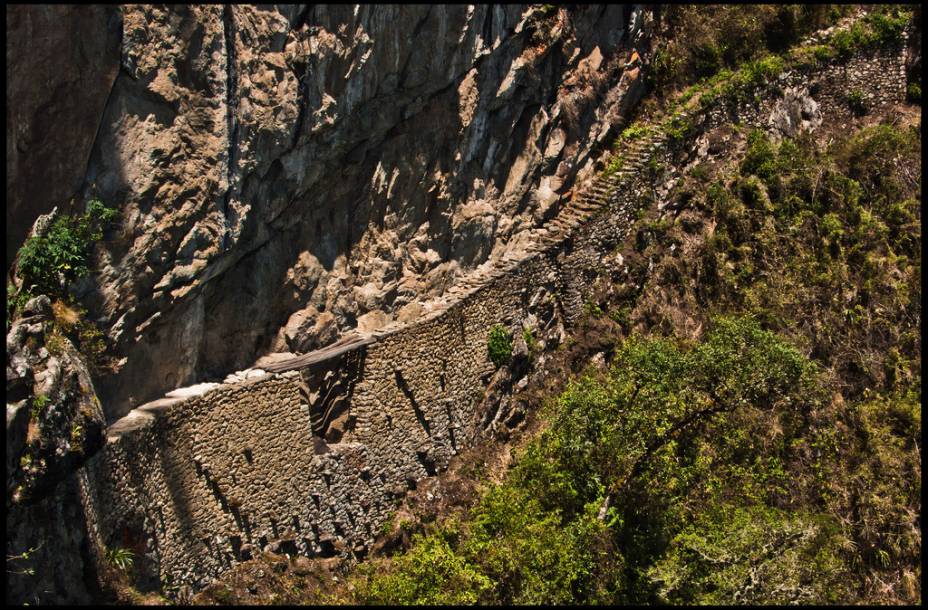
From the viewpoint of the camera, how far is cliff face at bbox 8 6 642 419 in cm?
1393

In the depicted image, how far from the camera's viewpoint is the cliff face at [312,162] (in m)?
13.9

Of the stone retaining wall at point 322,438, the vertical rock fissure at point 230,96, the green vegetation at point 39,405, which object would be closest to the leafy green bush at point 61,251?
the green vegetation at point 39,405

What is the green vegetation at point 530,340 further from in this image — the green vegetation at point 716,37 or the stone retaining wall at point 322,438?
the green vegetation at point 716,37

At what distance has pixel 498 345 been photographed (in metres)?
19.0

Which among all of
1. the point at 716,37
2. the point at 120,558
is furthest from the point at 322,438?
the point at 716,37

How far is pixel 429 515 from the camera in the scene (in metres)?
17.8

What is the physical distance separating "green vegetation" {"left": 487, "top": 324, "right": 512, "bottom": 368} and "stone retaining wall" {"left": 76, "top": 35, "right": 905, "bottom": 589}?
18cm

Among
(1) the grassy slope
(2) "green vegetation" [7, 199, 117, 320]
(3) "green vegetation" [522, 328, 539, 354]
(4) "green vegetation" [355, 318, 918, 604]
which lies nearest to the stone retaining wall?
(3) "green vegetation" [522, 328, 539, 354]

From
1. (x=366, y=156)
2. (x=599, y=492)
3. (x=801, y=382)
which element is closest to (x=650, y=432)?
(x=599, y=492)

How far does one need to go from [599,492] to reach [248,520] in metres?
6.43

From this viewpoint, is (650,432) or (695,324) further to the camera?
(695,324)

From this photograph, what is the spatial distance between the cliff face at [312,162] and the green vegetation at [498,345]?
1.58m

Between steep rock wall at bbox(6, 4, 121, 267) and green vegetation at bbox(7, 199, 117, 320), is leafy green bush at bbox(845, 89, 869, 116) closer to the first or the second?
steep rock wall at bbox(6, 4, 121, 267)

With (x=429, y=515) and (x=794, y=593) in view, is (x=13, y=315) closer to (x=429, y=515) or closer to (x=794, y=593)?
(x=429, y=515)
